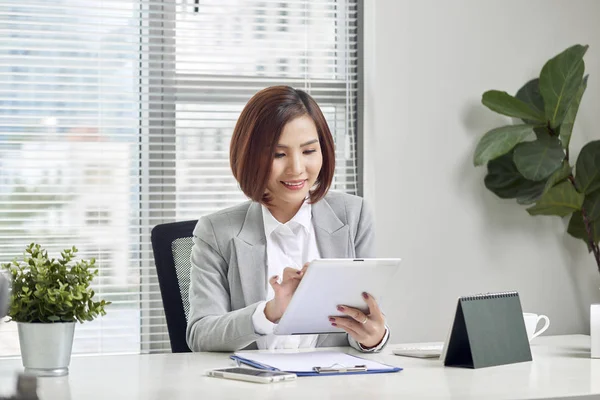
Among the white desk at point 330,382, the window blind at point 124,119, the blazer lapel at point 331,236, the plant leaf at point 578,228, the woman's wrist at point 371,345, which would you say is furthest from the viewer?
the plant leaf at point 578,228

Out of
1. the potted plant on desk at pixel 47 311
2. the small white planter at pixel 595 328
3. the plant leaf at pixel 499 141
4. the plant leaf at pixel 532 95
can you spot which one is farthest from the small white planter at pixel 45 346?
the plant leaf at pixel 532 95

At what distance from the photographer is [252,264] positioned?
2.15 meters

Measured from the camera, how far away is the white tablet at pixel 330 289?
5.38 feet

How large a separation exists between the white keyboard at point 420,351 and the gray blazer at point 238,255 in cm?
25

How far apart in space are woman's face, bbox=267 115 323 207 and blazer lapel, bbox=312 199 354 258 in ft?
0.28

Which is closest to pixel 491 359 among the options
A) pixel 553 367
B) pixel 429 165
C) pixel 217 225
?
pixel 553 367

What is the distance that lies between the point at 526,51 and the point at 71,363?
2.61m

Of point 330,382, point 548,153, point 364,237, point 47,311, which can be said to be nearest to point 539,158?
point 548,153

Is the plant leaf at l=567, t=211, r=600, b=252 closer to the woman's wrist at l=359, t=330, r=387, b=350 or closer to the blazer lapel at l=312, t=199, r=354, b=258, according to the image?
the blazer lapel at l=312, t=199, r=354, b=258

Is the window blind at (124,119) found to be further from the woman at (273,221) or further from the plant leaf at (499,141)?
the woman at (273,221)

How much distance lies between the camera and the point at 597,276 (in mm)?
3689

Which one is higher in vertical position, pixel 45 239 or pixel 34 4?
pixel 34 4

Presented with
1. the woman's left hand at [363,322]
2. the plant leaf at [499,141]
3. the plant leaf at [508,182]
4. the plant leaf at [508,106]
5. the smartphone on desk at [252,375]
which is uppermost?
the plant leaf at [508,106]

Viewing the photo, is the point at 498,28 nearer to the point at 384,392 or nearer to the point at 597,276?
the point at 597,276
